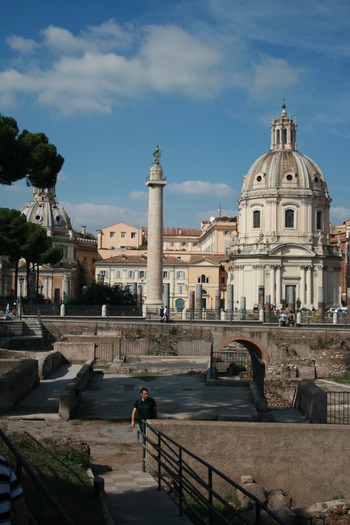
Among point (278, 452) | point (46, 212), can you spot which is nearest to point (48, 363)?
point (278, 452)

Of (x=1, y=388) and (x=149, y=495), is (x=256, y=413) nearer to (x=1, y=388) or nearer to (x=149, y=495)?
(x=1, y=388)

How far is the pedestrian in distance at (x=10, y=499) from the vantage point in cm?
483

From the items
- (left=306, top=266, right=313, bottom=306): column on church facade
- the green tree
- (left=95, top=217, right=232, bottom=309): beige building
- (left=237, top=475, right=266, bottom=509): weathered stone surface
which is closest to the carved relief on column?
(left=306, top=266, right=313, bottom=306): column on church facade

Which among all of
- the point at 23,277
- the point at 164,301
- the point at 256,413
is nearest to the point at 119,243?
the point at 23,277

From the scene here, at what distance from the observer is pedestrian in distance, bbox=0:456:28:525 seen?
4832mm

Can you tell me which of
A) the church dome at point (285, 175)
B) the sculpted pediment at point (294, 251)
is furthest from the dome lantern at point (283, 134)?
the sculpted pediment at point (294, 251)

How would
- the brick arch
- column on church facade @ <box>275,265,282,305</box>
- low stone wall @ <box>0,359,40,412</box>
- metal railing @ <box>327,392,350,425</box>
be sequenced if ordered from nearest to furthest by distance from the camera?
low stone wall @ <box>0,359,40,412</box>
metal railing @ <box>327,392,350,425</box>
the brick arch
column on church facade @ <box>275,265,282,305</box>

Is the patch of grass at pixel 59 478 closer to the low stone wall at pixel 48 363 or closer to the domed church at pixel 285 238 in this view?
the low stone wall at pixel 48 363

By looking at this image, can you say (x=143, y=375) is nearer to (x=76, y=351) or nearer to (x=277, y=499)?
(x=76, y=351)

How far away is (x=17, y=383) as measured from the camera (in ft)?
59.3

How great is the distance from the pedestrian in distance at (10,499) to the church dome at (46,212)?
92249 millimetres

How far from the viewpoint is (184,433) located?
13.2m

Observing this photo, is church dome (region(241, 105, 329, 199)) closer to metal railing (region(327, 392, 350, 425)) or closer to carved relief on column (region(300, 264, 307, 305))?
carved relief on column (region(300, 264, 307, 305))

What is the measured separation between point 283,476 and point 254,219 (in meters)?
57.3
